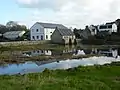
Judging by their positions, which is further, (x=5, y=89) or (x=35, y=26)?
(x=35, y=26)

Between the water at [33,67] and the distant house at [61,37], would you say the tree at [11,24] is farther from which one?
the water at [33,67]

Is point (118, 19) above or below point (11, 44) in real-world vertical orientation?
above

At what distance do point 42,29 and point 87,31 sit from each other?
21.5 m

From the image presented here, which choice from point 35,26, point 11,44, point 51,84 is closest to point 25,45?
point 11,44

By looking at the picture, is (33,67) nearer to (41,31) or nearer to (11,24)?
(41,31)

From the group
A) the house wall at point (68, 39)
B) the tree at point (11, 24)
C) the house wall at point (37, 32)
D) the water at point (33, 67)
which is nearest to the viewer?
the water at point (33, 67)

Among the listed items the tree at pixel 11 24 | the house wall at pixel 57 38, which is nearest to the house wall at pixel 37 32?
the house wall at pixel 57 38

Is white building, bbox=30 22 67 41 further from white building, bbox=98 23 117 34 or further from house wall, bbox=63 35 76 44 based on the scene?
white building, bbox=98 23 117 34

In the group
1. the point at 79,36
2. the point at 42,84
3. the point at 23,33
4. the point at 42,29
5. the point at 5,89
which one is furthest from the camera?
the point at 23,33

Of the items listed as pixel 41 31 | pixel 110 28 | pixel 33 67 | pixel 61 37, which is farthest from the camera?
pixel 110 28

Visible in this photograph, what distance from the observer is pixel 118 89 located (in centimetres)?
1146

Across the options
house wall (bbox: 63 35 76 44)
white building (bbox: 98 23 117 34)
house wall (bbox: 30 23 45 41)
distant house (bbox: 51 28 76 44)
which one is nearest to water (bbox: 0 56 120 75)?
distant house (bbox: 51 28 76 44)

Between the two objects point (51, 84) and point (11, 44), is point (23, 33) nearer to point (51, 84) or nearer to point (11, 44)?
point (11, 44)

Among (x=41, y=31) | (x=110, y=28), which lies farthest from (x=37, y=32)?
(x=110, y=28)
